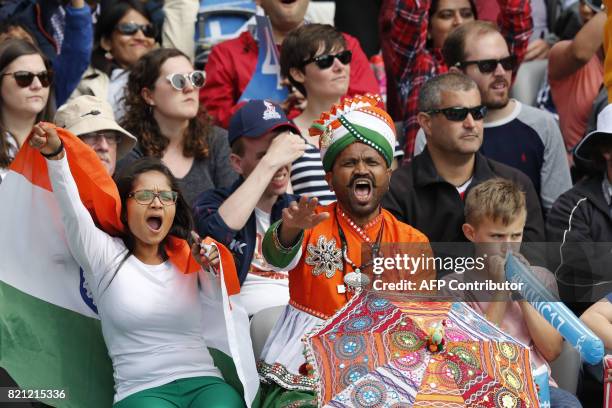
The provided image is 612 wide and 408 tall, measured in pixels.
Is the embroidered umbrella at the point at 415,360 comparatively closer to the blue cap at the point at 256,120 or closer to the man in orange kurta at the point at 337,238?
the man in orange kurta at the point at 337,238

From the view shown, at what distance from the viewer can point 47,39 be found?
8320 mm

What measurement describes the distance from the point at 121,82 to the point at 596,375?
12.6 feet

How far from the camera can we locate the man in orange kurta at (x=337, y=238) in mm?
5223

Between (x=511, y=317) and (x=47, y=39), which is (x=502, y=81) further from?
(x=47, y=39)

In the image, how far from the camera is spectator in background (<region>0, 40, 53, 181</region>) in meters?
6.88

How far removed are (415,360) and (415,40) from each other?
3862mm

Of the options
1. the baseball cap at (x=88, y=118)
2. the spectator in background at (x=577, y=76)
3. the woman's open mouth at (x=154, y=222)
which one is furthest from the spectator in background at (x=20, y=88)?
the spectator in background at (x=577, y=76)

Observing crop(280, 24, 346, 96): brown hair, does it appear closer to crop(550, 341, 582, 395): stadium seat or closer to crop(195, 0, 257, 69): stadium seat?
crop(195, 0, 257, 69): stadium seat

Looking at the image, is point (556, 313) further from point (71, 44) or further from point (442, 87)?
point (71, 44)

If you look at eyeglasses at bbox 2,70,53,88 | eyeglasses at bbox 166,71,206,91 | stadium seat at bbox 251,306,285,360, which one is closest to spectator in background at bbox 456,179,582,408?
stadium seat at bbox 251,306,285,360

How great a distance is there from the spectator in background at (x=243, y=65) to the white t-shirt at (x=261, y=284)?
71.4 inches

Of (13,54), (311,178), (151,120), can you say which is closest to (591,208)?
(311,178)

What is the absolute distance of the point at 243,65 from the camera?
8008 millimetres

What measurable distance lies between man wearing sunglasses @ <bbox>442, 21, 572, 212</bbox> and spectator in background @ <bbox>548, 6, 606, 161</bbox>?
68 centimetres
